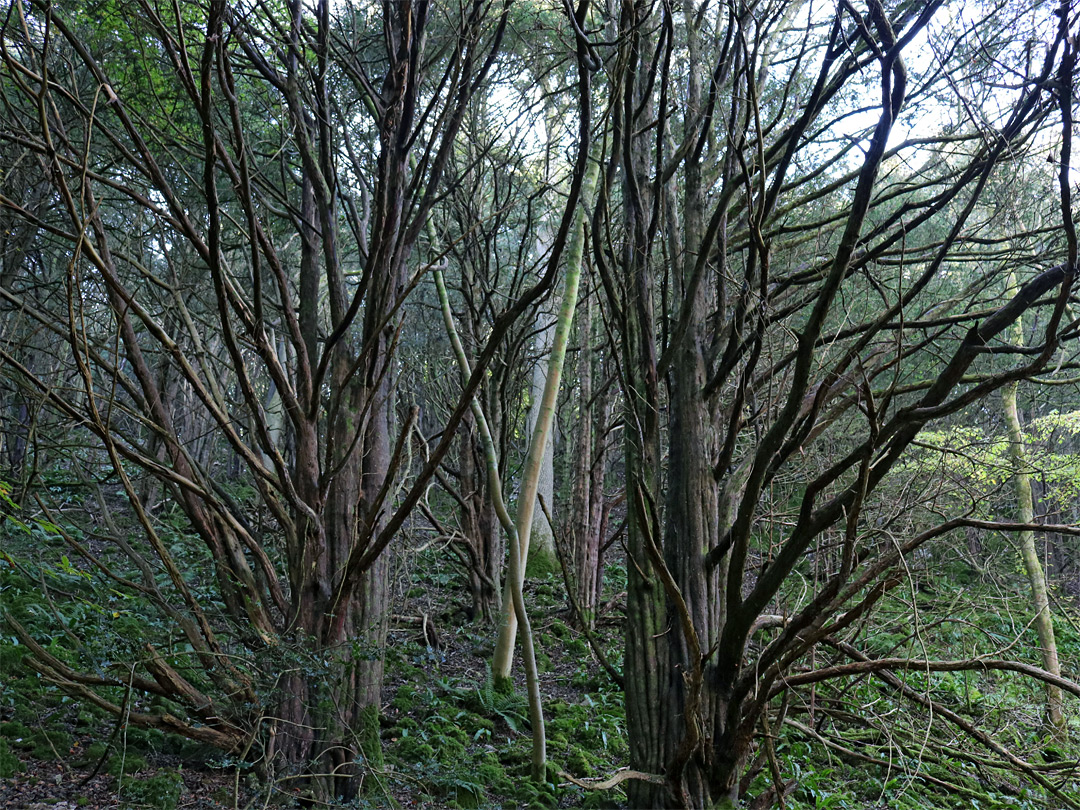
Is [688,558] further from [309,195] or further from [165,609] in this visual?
[309,195]

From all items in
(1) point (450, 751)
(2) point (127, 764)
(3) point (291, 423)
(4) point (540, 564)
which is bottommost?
(1) point (450, 751)

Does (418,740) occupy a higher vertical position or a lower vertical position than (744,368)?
lower

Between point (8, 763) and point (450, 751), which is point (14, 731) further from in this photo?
point (450, 751)

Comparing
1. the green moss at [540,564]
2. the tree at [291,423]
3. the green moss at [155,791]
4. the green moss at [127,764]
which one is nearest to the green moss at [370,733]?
the tree at [291,423]

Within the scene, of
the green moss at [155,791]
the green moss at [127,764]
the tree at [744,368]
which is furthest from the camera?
the green moss at [127,764]

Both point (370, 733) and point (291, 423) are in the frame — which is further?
point (370, 733)

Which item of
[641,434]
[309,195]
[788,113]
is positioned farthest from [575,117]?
[641,434]

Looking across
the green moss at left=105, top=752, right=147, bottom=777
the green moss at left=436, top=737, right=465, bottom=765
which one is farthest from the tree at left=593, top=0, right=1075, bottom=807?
the green moss at left=105, top=752, right=147, bottom=777

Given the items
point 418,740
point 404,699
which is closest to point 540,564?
point 404,699

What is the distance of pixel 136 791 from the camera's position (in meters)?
3.57

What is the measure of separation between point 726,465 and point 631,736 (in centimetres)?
149

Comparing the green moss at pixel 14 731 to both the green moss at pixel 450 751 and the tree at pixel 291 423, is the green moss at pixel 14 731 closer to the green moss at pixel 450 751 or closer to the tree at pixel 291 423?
the tree at pixel 291 423

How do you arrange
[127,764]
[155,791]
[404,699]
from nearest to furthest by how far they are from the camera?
[155,791] → [127,764] → [404,699]

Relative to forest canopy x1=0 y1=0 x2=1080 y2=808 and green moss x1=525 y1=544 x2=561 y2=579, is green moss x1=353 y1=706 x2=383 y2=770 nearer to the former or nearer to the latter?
forest canopy x1=0 y1=0 x2=1080 y2=808
